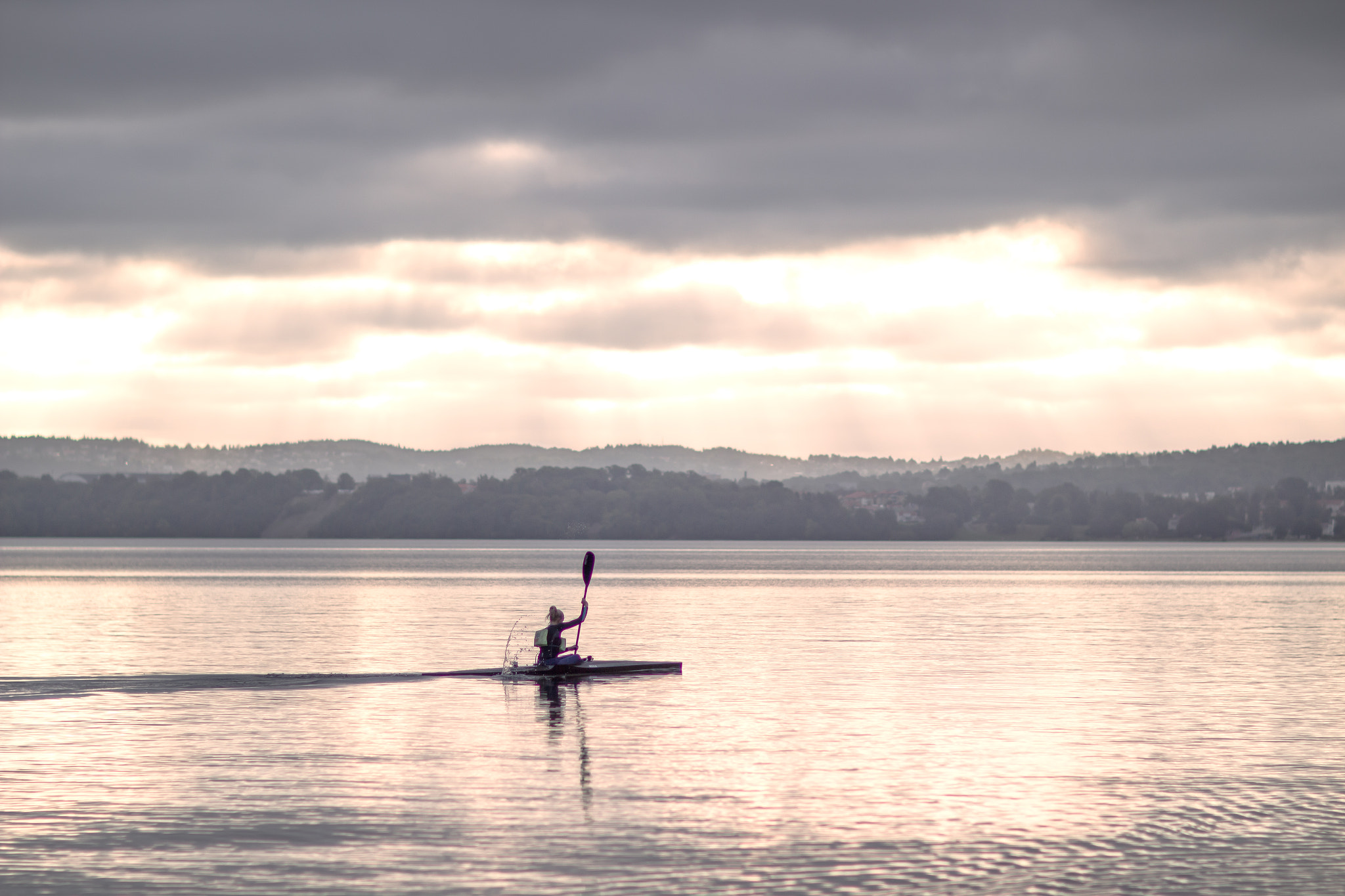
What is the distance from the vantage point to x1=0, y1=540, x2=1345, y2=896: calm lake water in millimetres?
25484

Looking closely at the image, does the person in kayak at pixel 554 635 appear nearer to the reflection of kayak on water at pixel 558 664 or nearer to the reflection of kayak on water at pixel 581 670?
the reflection of kayak on water at pixel 558 664

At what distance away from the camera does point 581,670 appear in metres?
57.4

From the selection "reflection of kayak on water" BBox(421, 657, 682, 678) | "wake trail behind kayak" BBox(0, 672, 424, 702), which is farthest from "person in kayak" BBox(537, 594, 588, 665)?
"wake trail behind kayak" BBox(0, 672, 424, 702)

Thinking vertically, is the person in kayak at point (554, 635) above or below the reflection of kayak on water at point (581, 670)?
above

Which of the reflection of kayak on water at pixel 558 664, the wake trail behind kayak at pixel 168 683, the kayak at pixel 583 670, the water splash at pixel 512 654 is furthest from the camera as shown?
the water splash at pixel 512 654

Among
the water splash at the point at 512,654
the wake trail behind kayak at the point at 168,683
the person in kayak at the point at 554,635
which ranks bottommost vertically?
the water splash at the point at 512,654

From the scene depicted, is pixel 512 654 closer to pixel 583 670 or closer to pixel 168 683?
pixel 583 670

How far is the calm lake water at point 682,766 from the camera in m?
25.5

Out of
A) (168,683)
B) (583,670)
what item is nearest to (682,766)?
(583,670)

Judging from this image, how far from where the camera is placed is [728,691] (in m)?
54.8

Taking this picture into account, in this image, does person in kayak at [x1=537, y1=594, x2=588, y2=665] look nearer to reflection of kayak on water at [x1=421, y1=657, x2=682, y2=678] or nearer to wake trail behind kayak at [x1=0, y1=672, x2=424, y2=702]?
reflection of kayak on water at [x1=421, y1=657, x2=682, y2=678]

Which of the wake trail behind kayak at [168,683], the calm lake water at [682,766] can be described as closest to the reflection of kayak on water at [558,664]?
the calm lake water at [682,766]

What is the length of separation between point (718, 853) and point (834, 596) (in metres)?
109

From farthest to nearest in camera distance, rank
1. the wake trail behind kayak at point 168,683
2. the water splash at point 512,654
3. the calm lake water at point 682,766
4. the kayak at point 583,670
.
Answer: the water splash at point 512,654 < the kayak at point 583,670 < the wake trail behind kayak at point 168,683 < the calm lake water at point 682,766
